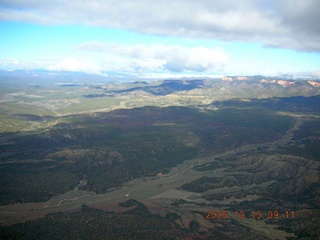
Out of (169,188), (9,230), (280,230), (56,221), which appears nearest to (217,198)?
(169,188)

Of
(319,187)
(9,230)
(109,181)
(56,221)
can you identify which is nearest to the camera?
(9,230)

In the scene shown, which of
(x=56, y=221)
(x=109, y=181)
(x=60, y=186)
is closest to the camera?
(x=56, y=221)

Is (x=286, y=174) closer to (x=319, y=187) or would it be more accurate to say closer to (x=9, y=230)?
(x=319, y=187)

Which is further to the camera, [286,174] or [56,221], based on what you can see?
[286,174]

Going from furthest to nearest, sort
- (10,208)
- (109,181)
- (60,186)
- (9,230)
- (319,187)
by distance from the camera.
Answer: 1. (109,181)
2. (60,186)
3. (319,187)
4. (10,208)
5. (9,230)

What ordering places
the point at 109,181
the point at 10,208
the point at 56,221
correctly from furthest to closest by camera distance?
1. the point at 109,181
2. the point at 10,208
3. the point at 56,221

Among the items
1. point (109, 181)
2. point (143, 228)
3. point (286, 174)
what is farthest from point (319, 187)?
point (109, 181)

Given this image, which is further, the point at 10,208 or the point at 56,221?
the point at 10,208

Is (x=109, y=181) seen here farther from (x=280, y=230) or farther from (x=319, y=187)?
(x=319, y=187)
